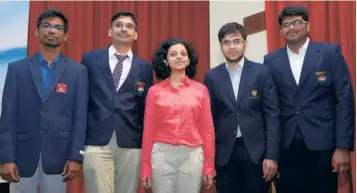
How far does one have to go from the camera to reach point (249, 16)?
4.17 metres

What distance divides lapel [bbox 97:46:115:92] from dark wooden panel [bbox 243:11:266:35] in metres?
1.96

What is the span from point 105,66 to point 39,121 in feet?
1.74

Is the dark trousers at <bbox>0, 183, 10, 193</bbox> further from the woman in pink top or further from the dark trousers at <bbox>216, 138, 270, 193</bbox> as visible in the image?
the dark trousers at <bbox>216, 138, 270, 193</bbox>

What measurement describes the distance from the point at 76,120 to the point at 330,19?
224 cm

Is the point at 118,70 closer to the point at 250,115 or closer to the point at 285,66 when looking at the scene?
the point at 250,115

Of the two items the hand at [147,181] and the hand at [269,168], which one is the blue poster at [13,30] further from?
the hand at [269,168]

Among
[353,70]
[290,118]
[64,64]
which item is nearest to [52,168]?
[64,64]

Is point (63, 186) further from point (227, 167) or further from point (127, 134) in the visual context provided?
point (227, 167)

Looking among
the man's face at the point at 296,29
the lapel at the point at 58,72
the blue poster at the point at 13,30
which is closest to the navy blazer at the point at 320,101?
the man's face at the point at 296,29

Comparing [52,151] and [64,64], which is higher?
[64,64]

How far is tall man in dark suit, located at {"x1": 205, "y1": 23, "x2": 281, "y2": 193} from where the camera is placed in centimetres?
236

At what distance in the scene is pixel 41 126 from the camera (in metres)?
2.36

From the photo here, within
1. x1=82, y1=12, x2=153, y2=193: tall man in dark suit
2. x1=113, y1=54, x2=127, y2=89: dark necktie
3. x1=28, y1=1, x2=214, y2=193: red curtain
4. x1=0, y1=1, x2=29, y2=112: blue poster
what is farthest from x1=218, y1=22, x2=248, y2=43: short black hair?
x1=0, y1=1, x2=29, y2=112: blue poster

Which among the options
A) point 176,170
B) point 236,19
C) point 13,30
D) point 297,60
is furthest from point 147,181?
point 13,30
